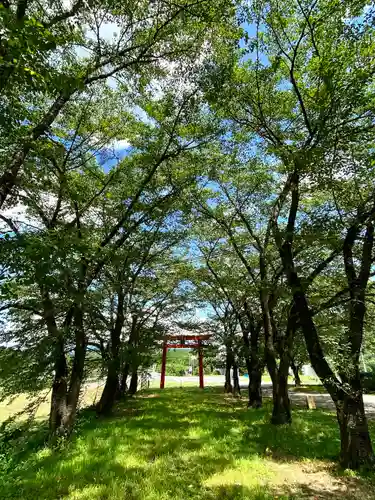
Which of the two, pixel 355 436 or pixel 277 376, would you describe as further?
pixel 277 376

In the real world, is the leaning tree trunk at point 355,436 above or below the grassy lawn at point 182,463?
above

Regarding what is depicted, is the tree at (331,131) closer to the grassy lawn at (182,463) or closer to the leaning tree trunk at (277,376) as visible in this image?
the grassy lawn at (182,463)

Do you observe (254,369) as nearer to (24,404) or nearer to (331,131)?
(24,404)

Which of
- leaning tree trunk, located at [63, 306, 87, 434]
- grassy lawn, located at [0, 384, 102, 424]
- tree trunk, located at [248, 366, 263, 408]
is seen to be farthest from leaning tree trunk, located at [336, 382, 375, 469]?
tree trunk, located at [248, 366, 263, 408]

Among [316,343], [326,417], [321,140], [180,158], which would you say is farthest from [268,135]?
[326,417]

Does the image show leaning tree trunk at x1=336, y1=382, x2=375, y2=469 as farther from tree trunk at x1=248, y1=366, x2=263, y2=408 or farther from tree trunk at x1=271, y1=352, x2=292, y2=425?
tree trunk at x1=248, y1=366, x2=263, y2=408

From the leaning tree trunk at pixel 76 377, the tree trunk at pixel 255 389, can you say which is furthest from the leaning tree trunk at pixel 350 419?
the tree trunk at pixel 255 389

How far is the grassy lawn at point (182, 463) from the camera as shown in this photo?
14.6ft

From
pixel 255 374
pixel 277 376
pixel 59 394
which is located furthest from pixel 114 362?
pixel 255 374

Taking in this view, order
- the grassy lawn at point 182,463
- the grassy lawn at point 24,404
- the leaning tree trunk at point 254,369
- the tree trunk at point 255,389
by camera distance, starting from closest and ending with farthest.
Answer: the grassy lawn at point 182,463 < the grassy lawn at point 24,404 < the tree trunk at point 255,389 < the leaning tree trunk at point 254,369

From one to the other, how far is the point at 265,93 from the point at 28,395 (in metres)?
8.74

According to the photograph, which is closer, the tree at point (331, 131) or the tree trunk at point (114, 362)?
the tree at point (331, 131)

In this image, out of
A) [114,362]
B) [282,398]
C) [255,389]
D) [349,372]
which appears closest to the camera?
[349,372]

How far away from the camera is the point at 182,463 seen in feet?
18.4
